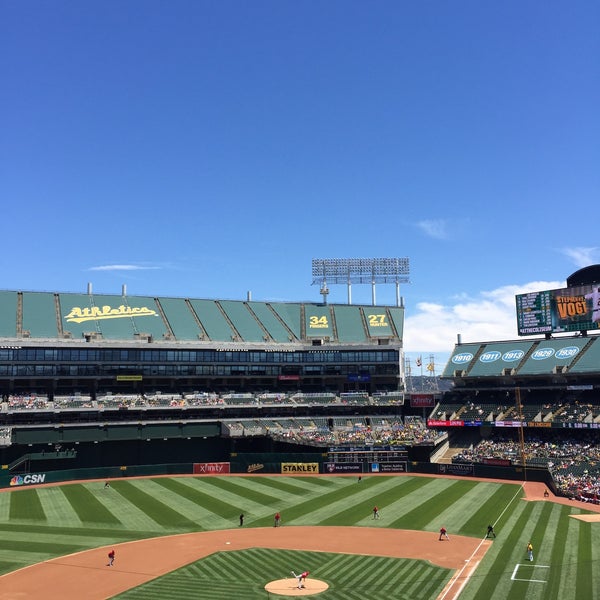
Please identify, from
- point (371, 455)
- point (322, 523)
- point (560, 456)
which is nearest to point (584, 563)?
point (322, 523)

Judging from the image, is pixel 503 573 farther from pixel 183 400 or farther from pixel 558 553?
pixel 183 400

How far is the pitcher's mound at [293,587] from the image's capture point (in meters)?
32.3

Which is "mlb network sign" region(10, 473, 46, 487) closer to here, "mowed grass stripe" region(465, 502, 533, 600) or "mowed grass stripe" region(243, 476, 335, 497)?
"mowed grass stripe" region(243, 476, 335, 497)

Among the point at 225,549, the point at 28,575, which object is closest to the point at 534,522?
the point at 225,549

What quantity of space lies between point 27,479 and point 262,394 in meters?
35.2

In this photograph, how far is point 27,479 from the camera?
65.4 m

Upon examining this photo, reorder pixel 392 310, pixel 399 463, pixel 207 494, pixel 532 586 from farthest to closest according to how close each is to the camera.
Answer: pixel 392 310 → pixel 399 463 → pixel 207 494 → pixel 532 586

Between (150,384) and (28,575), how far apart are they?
2030 inches

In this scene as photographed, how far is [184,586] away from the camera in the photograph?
3388 centimetres

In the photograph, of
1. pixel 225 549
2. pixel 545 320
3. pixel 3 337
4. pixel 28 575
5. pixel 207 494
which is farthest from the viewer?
pixel 545 320

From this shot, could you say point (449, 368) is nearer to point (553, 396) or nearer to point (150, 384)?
point (553, 396)

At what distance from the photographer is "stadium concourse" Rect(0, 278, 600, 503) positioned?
73750mm

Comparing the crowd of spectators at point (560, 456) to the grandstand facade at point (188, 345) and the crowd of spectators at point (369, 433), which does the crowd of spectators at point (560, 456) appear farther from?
the grandstand facade at point (188, 345)

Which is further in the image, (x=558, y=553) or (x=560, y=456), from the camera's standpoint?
(x=560, y=456)
